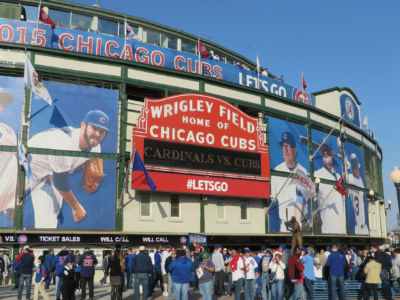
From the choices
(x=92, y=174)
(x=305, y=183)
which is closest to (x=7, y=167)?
(x=92, y=174)

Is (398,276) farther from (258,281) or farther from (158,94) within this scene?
(158,94)

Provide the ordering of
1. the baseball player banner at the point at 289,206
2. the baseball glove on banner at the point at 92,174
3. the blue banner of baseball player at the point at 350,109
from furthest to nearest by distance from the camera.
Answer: the blue banner of baseball player at the point at 350,109 → the baseball player banner at the point at 289,206 → the baseball glove on banner at the point at 92,174

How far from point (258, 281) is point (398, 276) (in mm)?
5813

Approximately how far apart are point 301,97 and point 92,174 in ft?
77.9

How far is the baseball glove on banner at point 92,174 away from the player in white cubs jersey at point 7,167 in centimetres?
419

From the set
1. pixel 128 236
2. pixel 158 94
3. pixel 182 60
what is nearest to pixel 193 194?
pixel 128 236

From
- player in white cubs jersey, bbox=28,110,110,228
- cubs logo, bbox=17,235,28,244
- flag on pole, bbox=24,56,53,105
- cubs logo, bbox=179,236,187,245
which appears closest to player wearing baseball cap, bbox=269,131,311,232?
cubs logo, bbox=179,236,187,245

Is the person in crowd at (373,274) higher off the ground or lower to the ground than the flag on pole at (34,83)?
lower

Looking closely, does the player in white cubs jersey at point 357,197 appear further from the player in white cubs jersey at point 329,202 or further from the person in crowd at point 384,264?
the person in crowd at point 384,264

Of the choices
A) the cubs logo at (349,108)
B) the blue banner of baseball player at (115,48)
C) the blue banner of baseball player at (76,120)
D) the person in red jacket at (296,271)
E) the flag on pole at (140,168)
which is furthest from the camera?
the cubs logo at (349,108)

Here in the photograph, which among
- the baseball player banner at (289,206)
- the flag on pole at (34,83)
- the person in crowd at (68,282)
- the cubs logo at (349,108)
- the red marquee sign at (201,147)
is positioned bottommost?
the person in crowd at (68,282)

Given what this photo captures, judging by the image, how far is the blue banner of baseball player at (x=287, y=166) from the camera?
1463 inches

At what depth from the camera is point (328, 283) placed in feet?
59.7

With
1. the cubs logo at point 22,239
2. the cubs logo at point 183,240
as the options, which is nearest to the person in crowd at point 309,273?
the cubs logo at point 183,240
